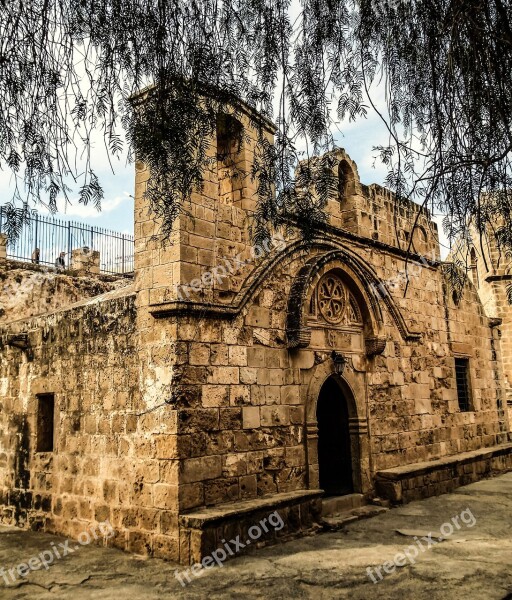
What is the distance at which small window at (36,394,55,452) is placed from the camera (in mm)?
7441

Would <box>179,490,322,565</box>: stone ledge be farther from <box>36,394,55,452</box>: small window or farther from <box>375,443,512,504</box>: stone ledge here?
<box>36,394,55,452</box>: small window

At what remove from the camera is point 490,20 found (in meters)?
3.04

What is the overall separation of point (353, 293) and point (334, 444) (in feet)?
7.34

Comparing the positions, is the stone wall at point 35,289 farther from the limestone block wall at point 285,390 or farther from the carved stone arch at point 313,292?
the limestone block wall at point 285,390

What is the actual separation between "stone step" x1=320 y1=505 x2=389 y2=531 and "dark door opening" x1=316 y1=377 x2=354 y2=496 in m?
0.40

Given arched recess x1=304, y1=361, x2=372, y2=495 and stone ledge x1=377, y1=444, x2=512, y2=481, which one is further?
stone ledge x1=377, y1=444, x2=512, y2=481

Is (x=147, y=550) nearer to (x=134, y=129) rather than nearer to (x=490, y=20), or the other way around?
(x=134, y=129)

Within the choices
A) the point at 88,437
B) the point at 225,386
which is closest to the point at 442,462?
the point at 225,386

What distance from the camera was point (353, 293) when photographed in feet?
27.1

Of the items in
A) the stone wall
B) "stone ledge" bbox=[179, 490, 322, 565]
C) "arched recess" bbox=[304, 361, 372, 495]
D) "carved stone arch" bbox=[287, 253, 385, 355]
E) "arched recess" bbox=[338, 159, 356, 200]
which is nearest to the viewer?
"stone ledge" bbox=[179, 490, 322, 565]

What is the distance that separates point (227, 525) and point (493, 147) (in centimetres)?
410

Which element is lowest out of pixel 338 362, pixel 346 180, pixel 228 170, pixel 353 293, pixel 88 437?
pixel 88 437

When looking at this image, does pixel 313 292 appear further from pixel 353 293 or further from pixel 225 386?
pixel 225 386

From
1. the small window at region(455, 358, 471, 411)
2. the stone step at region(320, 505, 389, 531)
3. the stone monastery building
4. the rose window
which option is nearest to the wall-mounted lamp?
the stone monastery building
